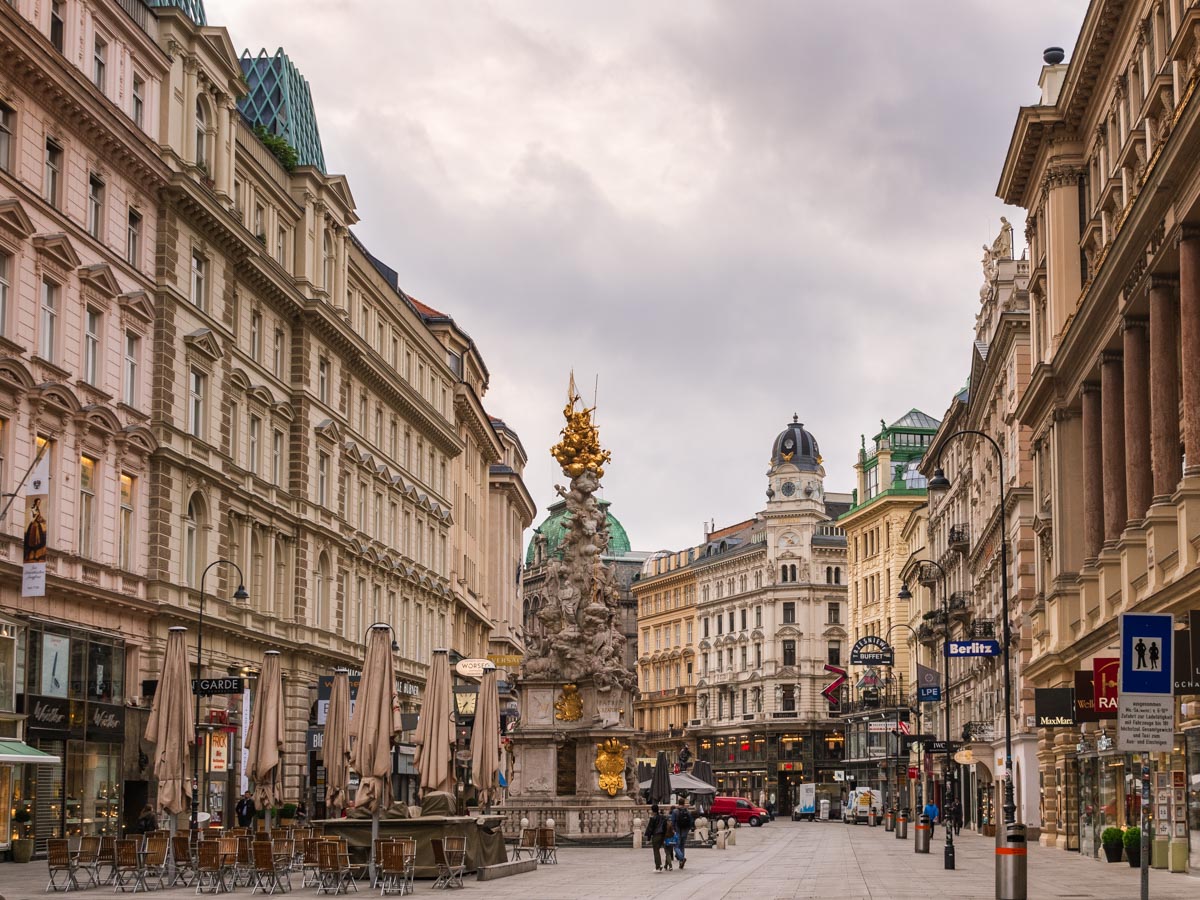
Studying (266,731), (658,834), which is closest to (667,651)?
(658,834)

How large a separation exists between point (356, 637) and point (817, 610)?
92298 millimetres

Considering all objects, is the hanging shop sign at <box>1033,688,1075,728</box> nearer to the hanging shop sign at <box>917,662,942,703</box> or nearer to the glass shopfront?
the hanging shop sign at <box>917,662,942,703</box>

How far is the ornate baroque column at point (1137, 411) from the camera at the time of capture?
137ft

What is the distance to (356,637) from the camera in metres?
72.2

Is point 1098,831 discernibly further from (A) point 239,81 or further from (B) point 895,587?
(B) point 895,587

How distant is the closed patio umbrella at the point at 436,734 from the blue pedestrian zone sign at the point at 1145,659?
1875 centimetres

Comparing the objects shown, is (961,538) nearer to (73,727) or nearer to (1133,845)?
(1133,845)

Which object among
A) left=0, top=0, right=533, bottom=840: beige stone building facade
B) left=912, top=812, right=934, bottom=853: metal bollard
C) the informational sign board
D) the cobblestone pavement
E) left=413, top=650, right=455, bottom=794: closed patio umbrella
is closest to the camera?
the informational sign board

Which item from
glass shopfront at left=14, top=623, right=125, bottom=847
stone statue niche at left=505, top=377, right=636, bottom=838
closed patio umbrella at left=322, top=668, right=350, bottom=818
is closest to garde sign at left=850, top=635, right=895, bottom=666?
stone statue niche at left=505, top=377, right=636, bottom=838

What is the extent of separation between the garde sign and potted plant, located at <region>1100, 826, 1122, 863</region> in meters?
30.6

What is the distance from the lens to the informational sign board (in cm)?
1906

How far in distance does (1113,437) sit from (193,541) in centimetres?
2699

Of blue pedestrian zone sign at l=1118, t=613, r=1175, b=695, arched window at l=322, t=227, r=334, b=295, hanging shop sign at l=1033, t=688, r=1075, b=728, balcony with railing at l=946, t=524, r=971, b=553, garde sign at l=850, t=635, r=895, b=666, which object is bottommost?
hanging shop sign at l=1033, t=688, r=1075, b=728

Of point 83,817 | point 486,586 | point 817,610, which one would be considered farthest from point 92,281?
point 817,610
